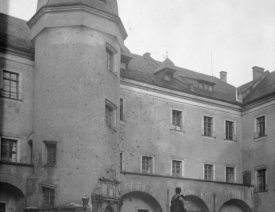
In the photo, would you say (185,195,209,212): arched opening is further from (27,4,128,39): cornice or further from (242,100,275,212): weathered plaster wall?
(27,4,128,39): cornice

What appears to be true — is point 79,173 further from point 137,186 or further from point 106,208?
point 137,186

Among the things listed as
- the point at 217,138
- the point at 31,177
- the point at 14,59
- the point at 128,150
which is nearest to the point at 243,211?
the point at 217,138

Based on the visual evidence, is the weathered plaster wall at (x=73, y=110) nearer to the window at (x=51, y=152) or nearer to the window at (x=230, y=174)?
the window at (x=51, y=152)

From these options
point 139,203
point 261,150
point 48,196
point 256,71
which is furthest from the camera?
point 256,71

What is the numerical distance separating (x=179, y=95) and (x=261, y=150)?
6.19 m

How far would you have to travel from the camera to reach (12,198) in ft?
70.1

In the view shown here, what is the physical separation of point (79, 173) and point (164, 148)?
350 inches

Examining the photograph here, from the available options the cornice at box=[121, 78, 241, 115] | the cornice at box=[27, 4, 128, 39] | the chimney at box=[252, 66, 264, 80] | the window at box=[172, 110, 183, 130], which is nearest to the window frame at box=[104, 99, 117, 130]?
the cornice at box=[121, 78, 241, 115]

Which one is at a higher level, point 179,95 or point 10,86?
point 179,95

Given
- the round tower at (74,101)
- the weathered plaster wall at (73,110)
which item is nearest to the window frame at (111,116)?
the round tower at (74,101)

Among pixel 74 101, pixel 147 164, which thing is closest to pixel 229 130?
pixel 147 164

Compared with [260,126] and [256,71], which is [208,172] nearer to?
[260,126]

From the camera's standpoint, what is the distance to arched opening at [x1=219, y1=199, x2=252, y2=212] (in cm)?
2861

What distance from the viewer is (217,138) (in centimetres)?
3114
